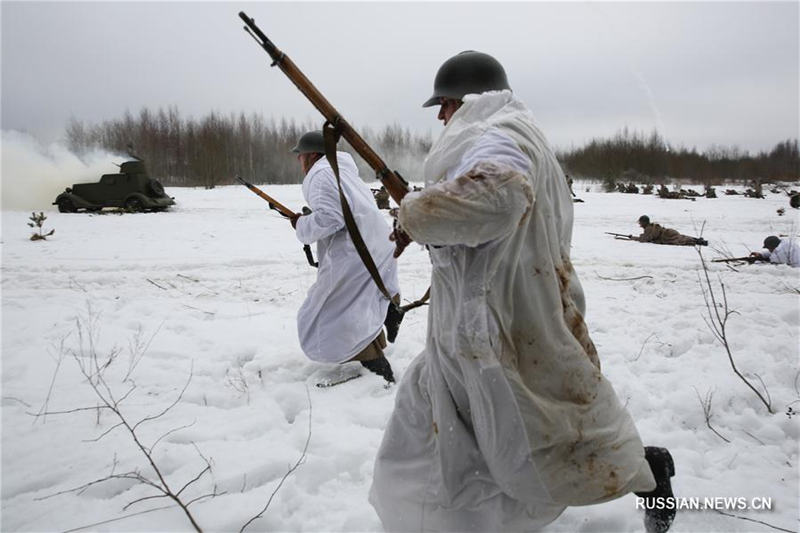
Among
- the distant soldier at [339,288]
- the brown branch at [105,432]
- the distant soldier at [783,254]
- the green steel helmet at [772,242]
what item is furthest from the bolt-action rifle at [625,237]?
the brown branch at [105,432]

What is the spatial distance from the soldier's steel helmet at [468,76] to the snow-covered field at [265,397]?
6.12 ft

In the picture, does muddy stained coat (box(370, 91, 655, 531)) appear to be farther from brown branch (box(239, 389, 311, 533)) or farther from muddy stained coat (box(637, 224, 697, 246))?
muddy stained coat (box(637, 224, 697, 246))

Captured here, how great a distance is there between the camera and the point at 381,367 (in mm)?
3428

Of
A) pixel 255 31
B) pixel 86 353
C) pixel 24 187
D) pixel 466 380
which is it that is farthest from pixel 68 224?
pixel 466 380

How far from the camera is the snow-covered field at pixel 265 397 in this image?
2.03 m

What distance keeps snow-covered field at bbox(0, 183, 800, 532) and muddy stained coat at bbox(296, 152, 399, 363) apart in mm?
321

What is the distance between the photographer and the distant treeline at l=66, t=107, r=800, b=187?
30531 mm

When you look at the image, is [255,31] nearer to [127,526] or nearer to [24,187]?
[127,526]

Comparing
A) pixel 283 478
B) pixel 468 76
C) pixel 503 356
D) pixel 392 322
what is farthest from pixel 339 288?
pixel 503 356

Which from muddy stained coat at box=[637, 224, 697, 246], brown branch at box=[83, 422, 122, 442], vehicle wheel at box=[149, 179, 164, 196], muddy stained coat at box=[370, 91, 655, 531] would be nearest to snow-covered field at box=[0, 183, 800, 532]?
brown branch at box=[83, 422, 122, 442]

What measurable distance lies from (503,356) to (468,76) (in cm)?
114

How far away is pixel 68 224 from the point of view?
11938mm

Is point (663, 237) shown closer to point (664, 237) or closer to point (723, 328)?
point (664, 237)

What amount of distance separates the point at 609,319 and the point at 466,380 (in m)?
3.79
